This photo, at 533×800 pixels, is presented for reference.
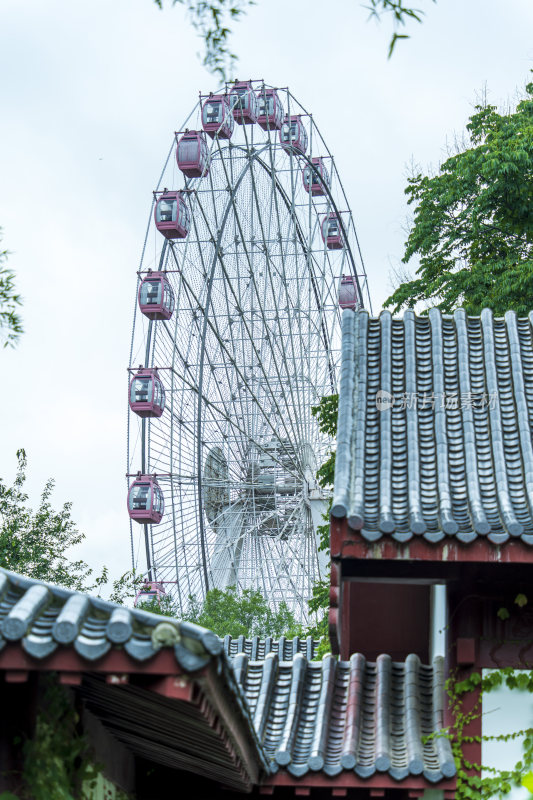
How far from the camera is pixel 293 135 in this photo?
3069 cm

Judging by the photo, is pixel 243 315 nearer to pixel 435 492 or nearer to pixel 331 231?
pixel 331 231

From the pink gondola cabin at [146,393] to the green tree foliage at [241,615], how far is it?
16.5ft

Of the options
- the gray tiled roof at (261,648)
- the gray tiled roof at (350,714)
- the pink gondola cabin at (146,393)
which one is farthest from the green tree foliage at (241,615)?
the gray tiled roof at (350,714)

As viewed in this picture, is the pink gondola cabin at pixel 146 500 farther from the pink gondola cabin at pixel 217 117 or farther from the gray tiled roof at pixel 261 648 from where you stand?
the gray tiled roof at pixel 261 648

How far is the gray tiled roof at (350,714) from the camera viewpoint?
7000 mm

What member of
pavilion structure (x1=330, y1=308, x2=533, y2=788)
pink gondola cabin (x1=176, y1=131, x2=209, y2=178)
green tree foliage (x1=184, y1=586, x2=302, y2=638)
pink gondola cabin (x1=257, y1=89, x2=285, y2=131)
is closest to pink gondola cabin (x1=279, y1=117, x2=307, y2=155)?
pink gondola cabin (x1=257, y1=89, x2=285, y2=131)

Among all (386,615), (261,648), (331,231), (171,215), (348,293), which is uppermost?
(331,231)

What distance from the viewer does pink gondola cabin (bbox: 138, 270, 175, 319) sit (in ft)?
89.0

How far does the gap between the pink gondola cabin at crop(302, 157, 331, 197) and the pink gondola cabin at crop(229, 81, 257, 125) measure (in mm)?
2193

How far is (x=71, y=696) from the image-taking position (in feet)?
16.7

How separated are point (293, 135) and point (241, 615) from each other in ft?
41.5

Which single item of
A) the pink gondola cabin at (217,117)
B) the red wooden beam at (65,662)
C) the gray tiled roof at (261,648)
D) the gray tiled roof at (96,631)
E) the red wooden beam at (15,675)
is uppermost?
the pink gondola cabin at (217,117)

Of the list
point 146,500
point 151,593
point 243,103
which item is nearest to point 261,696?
point 151,593

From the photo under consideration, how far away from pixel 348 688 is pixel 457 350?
3.20m
